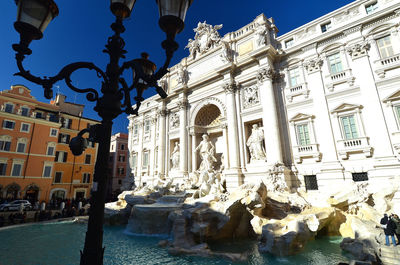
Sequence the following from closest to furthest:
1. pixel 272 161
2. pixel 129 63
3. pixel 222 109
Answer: pixel 129 63, pixel 272 161, pixel 222 109

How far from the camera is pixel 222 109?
17.7m

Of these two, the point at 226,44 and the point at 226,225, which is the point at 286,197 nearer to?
the point at 226,225

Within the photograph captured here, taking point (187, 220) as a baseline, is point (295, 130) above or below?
above

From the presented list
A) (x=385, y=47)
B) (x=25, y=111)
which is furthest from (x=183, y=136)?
(x=25, y=111)

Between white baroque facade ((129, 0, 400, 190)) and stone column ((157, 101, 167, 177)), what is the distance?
44.4 inches

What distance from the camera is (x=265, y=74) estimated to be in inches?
590

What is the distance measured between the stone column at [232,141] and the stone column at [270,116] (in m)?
2.29

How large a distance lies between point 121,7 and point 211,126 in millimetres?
16757

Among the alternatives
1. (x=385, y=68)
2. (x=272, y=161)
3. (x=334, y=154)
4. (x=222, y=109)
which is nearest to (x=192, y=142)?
(x=222, y=109)

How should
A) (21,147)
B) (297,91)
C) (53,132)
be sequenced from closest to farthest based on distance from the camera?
(297,91) → (21,147) → (53,132)

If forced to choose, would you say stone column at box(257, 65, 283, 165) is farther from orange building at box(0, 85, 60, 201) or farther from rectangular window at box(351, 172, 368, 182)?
orange building at box(0, 85, 60, 201)

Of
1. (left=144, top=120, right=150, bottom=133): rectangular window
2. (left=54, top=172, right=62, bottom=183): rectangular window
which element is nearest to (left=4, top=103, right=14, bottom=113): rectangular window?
(left=54, top=172, right=62, bottom=183): rectangular window

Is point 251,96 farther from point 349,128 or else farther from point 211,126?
point 349,128

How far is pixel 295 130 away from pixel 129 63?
1325 centimetres
